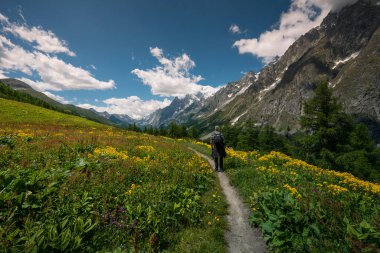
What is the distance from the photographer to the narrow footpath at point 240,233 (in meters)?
6.21

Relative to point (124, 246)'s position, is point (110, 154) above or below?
above

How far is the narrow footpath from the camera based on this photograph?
20.4 ft

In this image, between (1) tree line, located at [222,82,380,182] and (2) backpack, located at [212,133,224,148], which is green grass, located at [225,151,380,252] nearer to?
A: (2) backpack, located at [212,133,224,148]

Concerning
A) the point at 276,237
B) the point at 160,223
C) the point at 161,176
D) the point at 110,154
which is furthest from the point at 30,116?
the point at 276,237

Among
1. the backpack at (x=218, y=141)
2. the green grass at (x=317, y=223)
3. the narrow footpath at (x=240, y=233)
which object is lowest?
the narrow footpath at (x=240, y=233)

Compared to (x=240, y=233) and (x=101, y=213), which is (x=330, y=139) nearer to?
(x=240, y=233)

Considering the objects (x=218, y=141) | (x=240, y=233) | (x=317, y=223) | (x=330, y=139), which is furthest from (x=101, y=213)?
(x=330, y=139)

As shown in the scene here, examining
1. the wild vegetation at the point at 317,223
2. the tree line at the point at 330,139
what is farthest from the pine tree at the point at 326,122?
the wild vegetation at the point at 317,223

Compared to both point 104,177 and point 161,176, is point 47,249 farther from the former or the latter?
point 161,176

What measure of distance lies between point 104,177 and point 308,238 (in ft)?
22.9

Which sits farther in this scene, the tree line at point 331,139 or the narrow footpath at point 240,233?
the tree line at point 331,139

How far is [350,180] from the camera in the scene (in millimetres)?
11836

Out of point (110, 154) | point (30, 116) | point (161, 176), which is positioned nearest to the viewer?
point (161, 176)

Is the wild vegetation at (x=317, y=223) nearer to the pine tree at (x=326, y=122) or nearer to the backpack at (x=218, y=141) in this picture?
the backpack at (x=218, y=141)
